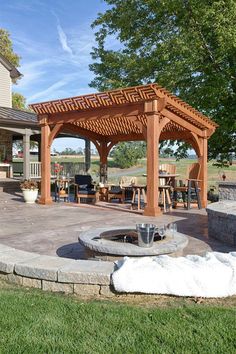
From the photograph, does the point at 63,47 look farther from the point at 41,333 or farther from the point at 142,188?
the point at 41,333

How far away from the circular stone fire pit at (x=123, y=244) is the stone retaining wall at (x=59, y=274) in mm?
401

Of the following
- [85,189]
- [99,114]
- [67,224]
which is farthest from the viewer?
[85,189]

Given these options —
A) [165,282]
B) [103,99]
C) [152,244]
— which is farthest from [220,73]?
[165,282]

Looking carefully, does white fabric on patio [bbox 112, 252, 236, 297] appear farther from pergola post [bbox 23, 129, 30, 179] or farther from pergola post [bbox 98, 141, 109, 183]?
pergola post [bbox 23, 129, 30, 179]

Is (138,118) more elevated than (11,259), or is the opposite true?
(138,118)

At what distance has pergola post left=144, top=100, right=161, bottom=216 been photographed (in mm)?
8102

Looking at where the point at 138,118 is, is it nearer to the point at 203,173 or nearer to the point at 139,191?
the point at 139,191

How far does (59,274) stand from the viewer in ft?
11.0

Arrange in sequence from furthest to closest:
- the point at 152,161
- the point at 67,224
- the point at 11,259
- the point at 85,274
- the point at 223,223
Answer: the point at 152,161, the point at 67,224, the point at 223,223, the point at 11,259, the point at 85,274

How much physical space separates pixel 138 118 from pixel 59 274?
5901 mm

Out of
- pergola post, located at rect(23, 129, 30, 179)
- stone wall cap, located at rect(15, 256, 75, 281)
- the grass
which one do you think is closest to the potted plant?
pergola post, located at rect(23, 129, 30, 179)

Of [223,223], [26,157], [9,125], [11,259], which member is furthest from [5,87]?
[11,259]

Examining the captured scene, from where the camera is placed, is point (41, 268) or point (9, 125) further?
point (9, 125)

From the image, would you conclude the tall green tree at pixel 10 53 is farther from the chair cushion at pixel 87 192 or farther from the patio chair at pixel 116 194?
the patio chair at pixel 116 194
